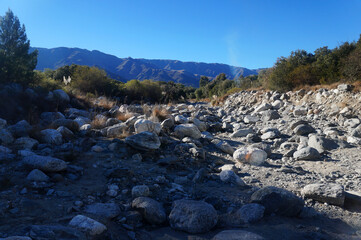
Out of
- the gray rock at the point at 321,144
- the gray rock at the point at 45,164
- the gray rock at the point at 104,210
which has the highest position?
the gray rock at the point at 321,144

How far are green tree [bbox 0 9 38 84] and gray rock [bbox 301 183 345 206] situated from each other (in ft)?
33.2

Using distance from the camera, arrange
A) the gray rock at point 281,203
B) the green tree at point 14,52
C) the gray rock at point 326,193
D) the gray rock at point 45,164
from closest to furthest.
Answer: the gray rock at point 281,203
the gray rock at point 326,193
the gray rock at point 45,164
the green tree at point 14,52

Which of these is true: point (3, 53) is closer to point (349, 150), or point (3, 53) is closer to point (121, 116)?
point (121, 116)

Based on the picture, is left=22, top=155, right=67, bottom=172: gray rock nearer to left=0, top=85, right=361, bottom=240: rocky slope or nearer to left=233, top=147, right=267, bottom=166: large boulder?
left=0, top=85, right=361, bottom=240: rocky slope

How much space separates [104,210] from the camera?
7.77 ft

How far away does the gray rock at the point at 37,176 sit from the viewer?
285cm

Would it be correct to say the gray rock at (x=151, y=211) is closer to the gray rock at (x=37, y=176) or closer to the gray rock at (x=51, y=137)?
the gray rock at (x=37, y=176)

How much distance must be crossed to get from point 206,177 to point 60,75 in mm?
19912

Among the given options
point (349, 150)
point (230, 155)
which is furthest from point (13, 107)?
point (349, 150)

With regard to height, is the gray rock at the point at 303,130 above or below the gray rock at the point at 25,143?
above

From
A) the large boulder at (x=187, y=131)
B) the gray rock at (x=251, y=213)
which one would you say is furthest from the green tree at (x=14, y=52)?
the gray rock at (x=251, y=213)

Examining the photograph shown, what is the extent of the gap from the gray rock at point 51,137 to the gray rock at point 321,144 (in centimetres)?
533

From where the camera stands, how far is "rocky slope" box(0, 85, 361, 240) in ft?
7.11

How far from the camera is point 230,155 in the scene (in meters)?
5.26
